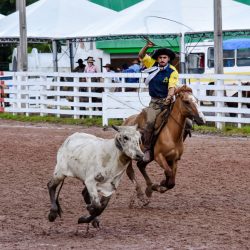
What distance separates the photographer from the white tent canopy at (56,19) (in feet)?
107

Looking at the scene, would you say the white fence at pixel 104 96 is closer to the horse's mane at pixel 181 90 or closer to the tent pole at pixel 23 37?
the tent pole at pixel 23 37

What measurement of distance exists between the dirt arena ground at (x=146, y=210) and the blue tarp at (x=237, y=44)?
11524 mm

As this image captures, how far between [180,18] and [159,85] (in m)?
16.0

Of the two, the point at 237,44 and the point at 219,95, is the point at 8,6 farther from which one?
the point at 219,95

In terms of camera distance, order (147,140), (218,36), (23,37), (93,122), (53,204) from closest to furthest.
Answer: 1. (53,204)
2. (147,140)
3. (218,36)
4. (93,122)
5. (23,37)

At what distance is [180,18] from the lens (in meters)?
27.6

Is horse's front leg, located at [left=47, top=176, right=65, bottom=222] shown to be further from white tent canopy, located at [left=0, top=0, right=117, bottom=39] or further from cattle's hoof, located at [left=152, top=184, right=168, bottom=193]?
white tent canopy, located at [left=0, top=0, right=117, bottom=39]

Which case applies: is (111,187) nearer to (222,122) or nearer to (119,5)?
(222,122)

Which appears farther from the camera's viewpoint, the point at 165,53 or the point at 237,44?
the point at 237,44

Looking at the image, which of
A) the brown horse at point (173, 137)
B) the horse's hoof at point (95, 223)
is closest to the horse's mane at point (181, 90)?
the brown horse at point (173, 137)

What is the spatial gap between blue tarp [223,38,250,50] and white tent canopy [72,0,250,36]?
1425mm

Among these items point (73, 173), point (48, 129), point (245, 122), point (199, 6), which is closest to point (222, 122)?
point (245, 122)

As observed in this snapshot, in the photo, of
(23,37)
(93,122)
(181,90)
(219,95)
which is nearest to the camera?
(181,90)

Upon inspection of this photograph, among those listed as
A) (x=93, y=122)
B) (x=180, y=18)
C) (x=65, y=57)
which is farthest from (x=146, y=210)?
(x=65, y=57)
